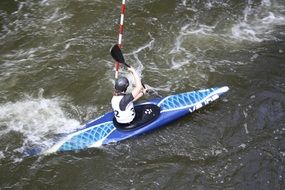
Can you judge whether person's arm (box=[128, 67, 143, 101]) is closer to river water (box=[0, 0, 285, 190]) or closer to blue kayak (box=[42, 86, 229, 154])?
blue kayak (box=[42, 86, 229, 154])

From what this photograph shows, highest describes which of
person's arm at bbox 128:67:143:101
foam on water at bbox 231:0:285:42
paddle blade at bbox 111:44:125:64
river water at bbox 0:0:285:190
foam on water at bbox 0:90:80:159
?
paddle blade at bbox 111:44:125:64

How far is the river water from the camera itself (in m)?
6.06

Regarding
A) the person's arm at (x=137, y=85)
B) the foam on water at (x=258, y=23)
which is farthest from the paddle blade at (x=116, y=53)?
the foam on water at (x=258, y=23)

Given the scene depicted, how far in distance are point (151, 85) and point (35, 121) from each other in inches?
94.1

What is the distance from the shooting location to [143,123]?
265 inches

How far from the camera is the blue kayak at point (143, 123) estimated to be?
259 inches

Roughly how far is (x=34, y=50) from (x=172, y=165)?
4836mm

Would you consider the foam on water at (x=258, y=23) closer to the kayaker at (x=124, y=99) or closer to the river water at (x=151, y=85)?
the river water at (x=151, y=85)

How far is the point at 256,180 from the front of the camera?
19.1ft

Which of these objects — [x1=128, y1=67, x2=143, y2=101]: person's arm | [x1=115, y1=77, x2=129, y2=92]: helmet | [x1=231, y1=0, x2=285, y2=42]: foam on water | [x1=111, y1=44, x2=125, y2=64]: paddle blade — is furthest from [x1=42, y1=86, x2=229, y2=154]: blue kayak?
[x1=231, y1=0, x2=285, y2=42]: foam on water

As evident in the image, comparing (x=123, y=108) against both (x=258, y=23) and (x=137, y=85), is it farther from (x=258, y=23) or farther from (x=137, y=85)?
(x=258, y=23)

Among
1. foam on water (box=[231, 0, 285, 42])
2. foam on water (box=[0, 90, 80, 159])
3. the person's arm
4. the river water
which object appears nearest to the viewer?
the river water

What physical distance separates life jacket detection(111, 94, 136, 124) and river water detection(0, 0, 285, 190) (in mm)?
433

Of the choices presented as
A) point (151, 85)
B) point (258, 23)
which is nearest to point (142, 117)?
point (151, 85)
